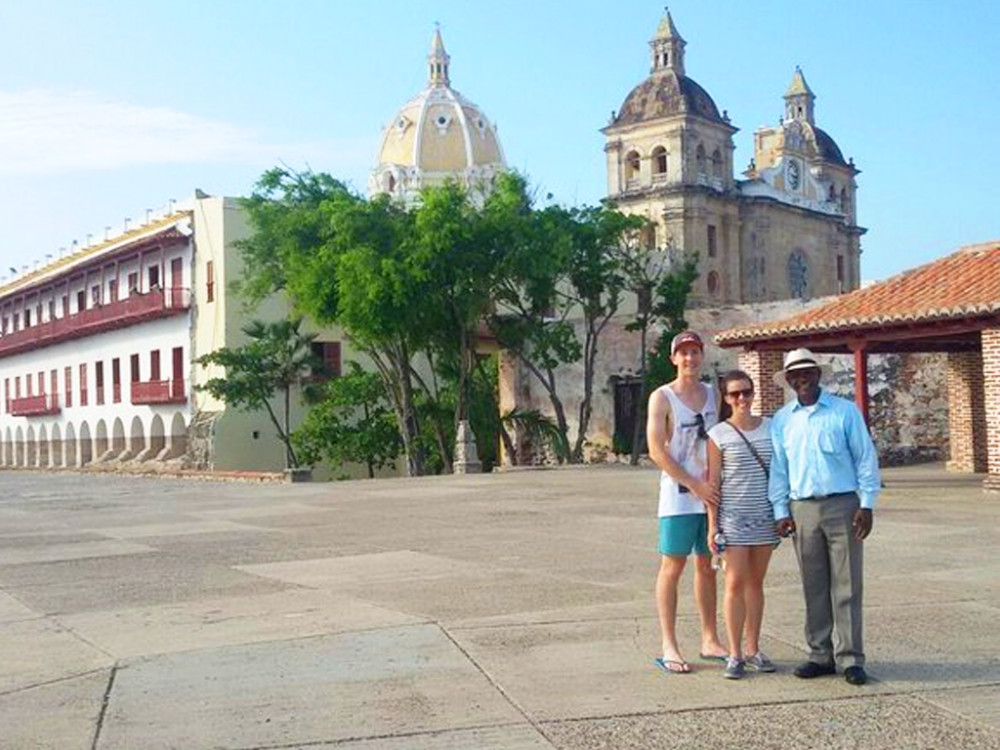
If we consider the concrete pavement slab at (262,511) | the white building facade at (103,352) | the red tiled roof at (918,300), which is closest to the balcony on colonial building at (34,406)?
the white building facade at (103,352)

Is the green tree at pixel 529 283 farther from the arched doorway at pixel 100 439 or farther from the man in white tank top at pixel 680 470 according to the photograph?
the man in white tank top at pixel 680 470

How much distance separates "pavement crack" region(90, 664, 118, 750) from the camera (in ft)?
17.9

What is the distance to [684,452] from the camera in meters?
6.36

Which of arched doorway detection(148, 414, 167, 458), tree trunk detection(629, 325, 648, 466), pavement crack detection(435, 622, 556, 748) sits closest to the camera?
pavement crack detection(435, 622, 556, 748)

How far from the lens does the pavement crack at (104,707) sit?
17.9 ft

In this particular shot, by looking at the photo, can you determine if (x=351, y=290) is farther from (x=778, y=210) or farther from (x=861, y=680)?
(x=778, y=210)

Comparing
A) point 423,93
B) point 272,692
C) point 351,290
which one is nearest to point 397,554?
point 272,692

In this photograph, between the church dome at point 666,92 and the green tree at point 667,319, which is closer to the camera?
the green tree at point 667,319

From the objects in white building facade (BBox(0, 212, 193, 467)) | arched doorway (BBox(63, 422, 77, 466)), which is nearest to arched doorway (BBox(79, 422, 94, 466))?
white building facade (BBox(0, 212, 193, 467))

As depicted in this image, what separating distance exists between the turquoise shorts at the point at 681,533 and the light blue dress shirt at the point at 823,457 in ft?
1.30

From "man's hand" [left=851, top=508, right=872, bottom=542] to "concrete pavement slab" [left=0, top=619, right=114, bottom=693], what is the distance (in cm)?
405

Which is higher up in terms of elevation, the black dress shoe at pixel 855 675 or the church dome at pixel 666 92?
the church dome at pixel 666 92

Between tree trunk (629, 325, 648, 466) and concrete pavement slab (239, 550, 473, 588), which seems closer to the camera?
concrete pavement slab (239, 550, 473, 588)

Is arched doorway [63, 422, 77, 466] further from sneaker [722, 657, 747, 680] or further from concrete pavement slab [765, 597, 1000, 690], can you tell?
sneaker [722, 657, 747, 680]
